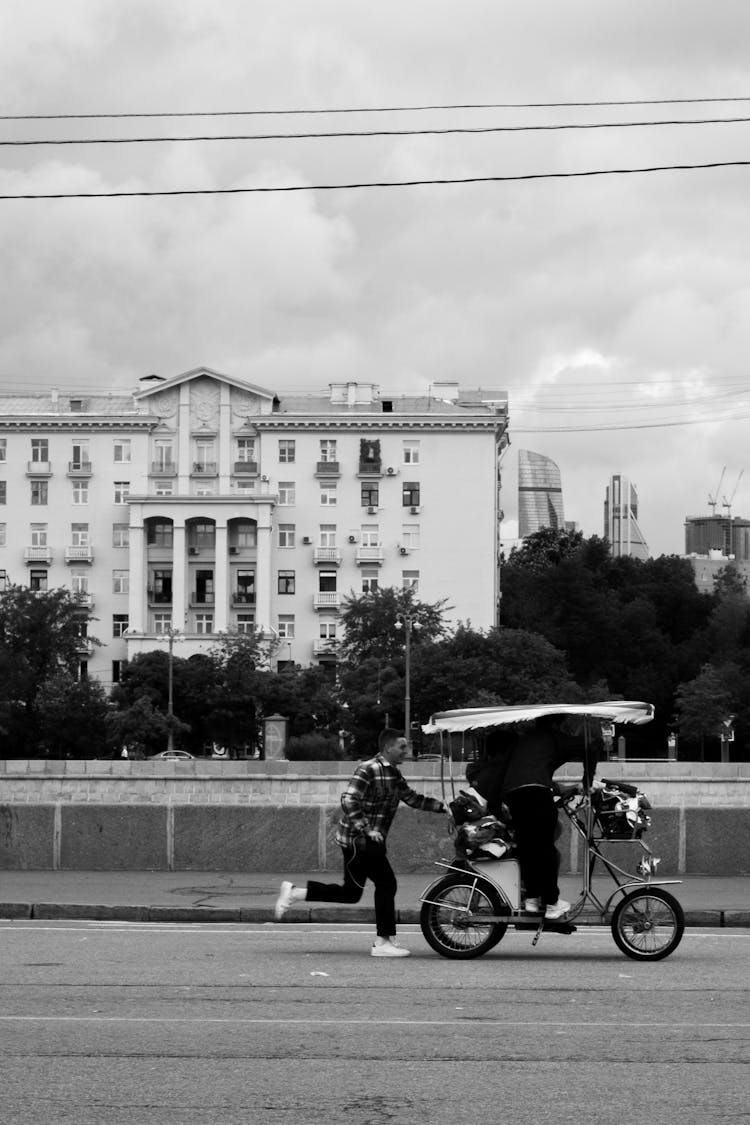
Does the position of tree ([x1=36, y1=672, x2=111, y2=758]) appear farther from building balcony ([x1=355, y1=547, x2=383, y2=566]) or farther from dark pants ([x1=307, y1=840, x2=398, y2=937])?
dark pants ([x1=307, y1=840, x2=398, y2=937])

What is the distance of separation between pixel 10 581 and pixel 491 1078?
113 m

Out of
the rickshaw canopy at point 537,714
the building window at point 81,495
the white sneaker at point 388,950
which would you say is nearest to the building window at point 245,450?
the building window at point 81,495

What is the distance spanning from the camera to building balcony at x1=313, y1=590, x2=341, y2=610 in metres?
119

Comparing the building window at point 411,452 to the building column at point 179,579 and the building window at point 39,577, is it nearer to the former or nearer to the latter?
the building column at point 179,579

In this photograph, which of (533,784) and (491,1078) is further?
(533,784)

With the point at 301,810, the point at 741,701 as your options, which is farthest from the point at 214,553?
the point at 301,810

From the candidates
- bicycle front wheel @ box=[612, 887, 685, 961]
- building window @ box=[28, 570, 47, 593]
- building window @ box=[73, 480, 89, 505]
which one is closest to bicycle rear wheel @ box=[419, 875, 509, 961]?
bicycle front wheel @ box=[612, 887, 685, 961]

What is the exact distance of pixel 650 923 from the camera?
14.0 meters

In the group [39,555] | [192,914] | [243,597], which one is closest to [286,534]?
[243,597]

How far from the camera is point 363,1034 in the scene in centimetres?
1005

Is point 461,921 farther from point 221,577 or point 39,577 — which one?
point 39,577

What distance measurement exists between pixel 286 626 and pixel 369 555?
724 centimetres

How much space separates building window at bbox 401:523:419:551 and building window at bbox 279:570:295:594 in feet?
25.4

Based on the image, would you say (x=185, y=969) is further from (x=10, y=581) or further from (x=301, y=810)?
(x=10, y=581)
